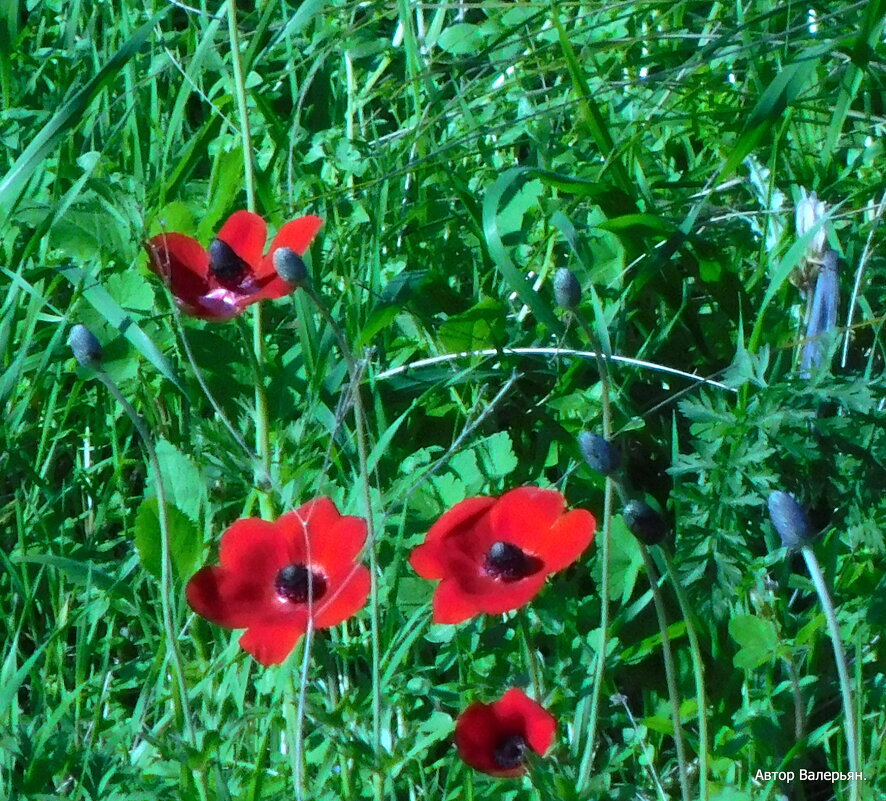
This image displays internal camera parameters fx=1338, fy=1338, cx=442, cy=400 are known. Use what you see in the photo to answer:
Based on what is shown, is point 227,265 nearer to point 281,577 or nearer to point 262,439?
point 262,439

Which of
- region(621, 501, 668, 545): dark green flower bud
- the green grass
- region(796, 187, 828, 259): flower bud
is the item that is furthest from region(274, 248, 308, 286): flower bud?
region(796, 187, 828, 259): flower bud

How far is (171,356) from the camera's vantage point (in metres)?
2.01

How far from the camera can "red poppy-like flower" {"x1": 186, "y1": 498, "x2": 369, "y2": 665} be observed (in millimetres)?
1365

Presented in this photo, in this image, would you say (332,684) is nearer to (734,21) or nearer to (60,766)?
(60,766)

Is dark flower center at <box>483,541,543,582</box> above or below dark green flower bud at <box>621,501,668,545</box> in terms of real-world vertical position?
below

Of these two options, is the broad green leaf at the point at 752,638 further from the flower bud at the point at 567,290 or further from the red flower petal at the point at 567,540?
the flower bud at the point at 567,290

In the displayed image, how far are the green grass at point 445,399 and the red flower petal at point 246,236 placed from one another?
41 millimetres

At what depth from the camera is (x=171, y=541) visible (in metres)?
1.64

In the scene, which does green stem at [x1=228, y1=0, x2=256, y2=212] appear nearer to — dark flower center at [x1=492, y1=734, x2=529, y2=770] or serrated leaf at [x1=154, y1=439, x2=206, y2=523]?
serrated leaf at [x1=154, y1=439, x2=206, y2=523]

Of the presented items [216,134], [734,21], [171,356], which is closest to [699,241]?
[734,21]

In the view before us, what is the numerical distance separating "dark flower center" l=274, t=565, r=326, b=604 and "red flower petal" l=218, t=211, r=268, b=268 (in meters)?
0.48

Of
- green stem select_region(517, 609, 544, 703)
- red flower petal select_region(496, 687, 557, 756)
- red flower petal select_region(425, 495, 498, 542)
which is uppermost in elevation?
red flower petal select_region(425, 495, 498, 542)

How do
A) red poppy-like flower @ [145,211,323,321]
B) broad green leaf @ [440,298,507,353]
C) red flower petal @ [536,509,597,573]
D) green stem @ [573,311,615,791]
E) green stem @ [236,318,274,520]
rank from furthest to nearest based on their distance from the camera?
broad green leaf @ [440,298,507,353]
red poppy-like flower @ [145,211,323,321]
green stem @ [236,318,274,520]
red flower petal @ [536,509,597,573]
green stem @ [573,311,615,791]

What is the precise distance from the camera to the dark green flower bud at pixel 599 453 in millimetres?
1188
